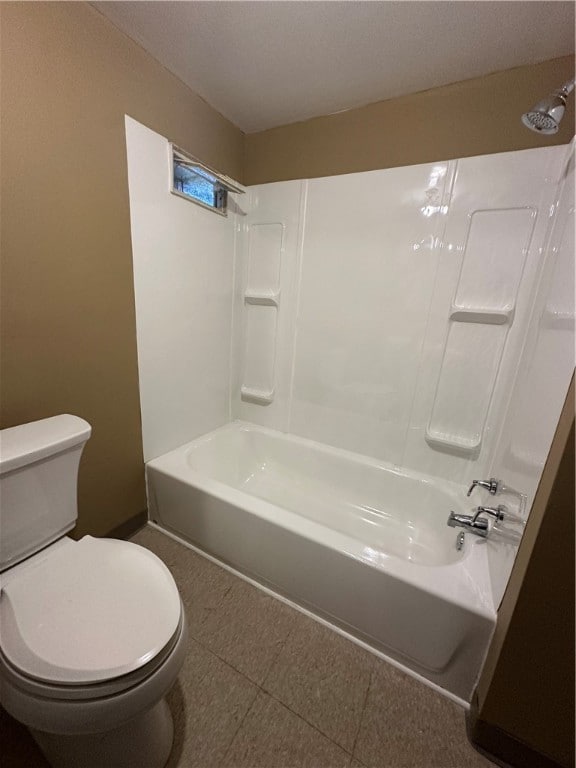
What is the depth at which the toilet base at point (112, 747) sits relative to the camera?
751 mm

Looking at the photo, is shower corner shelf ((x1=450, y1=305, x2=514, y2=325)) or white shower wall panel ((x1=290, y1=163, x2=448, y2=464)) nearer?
shower corner shelf ((x1=450, y1=305, x2=514, y2=325))

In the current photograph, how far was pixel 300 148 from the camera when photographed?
66.5 inches

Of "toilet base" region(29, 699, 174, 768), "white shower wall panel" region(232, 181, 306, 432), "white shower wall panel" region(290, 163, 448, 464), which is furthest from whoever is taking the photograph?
"white shower wall panel" region(232, 181, 306, 432)

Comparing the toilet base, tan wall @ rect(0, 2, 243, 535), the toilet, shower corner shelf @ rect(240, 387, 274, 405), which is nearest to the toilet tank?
the toilet

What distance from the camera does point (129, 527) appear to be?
5.24 ft

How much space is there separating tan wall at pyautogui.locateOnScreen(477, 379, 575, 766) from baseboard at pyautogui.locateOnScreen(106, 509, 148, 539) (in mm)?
1597

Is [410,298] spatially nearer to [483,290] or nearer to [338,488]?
[483,290]

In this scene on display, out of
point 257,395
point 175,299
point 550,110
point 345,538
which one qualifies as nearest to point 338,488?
point 345,538

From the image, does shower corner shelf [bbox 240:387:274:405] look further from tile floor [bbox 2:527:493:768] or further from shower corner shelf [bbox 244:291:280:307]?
tile floor [bbox 2:527:493:768]

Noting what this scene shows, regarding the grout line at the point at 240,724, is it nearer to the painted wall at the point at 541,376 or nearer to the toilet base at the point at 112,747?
the toilet base at the point at 112,747

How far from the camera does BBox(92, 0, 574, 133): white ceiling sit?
3.34 ft

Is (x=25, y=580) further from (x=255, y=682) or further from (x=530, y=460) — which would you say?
(x=530, y=460)

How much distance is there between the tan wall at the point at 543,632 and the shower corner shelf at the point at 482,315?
80 cm

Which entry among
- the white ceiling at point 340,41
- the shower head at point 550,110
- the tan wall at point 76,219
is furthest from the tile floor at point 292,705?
the white ceiling at point 340,41
